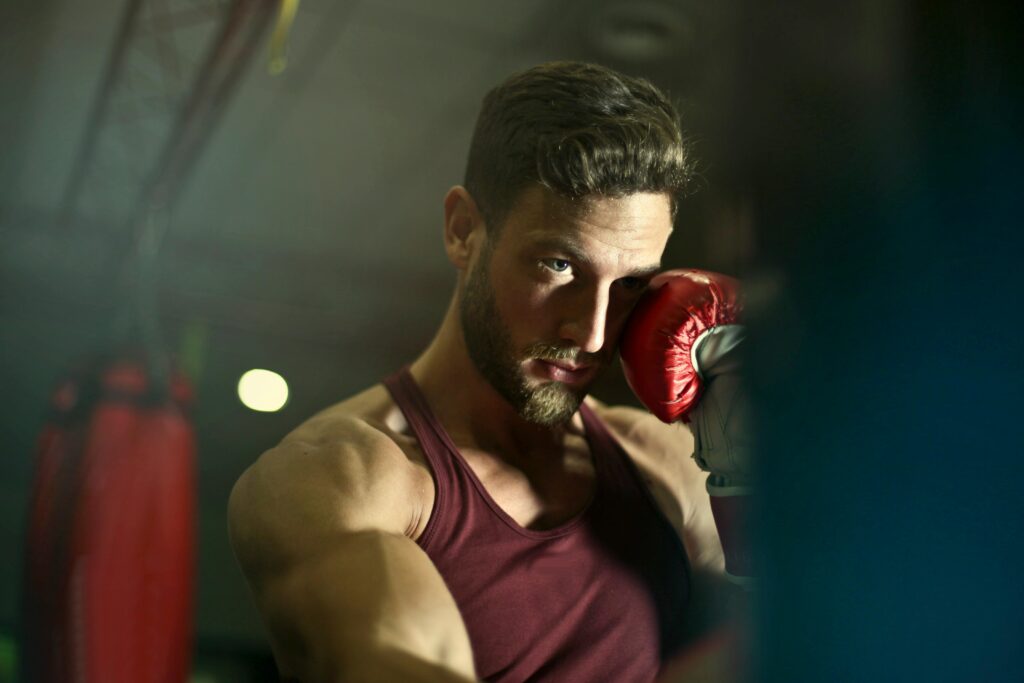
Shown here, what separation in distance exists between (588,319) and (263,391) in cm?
44

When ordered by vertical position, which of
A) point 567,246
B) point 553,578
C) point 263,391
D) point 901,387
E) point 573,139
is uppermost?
point 573,139

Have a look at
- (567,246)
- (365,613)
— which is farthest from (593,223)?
(365,613)

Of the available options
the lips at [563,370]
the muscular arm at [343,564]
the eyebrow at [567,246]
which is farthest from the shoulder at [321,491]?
the eyebrow at [567,246]

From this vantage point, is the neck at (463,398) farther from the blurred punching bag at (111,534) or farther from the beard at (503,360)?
the blurred punching bag at (111,534)

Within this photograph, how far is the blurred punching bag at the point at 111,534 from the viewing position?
112 cm

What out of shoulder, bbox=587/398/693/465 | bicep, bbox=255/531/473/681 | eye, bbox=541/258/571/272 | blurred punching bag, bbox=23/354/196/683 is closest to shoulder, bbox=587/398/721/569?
shoulder, bbox=587/398/693/465

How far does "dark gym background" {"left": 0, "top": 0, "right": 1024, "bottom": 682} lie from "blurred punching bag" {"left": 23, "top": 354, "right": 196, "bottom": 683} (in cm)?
3

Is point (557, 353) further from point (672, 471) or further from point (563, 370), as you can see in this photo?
point (672, 471)

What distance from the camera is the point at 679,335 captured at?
1.33 metres

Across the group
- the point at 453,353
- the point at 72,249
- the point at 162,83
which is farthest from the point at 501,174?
the point at 72,249

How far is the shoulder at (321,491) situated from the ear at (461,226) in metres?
0.27

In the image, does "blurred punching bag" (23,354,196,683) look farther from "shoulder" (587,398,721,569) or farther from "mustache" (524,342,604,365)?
"shoulder" (587,398,721,569)

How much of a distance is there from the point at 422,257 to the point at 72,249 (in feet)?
1.51

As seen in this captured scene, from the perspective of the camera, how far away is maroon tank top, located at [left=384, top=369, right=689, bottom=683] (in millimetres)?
1246
